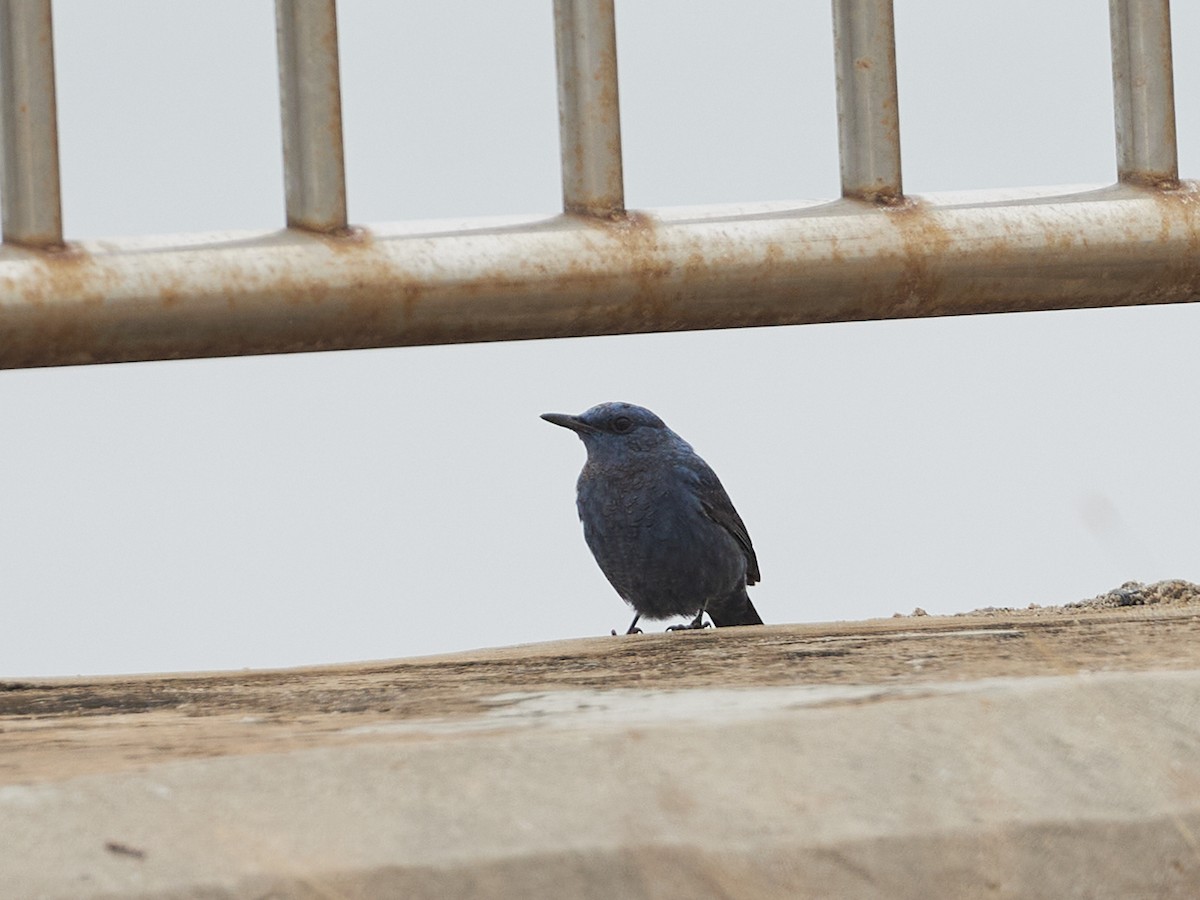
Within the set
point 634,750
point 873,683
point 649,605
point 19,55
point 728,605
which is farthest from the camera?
point 728,605

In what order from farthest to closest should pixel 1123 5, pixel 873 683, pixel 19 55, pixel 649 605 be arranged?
pixel 649 605 < pixel 1123 5 < pixel 19 55 < pixel 873 683

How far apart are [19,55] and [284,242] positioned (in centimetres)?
24

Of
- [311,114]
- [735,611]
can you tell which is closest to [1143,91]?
[311,114]

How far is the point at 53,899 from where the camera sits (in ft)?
2.79

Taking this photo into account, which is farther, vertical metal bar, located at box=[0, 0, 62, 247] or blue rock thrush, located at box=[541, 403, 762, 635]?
blue rock thrush, located at box=[541, 403, 762, 635]

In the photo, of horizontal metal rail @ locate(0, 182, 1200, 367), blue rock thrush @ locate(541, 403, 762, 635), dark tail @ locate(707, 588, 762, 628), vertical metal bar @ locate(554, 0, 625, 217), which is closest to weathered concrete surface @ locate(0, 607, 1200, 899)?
horizontal metal rail @ locate(0, 182, 1200, 367)

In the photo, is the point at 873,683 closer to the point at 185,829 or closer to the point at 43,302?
the point at 185,829

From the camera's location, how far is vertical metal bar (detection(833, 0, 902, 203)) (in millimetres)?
1479

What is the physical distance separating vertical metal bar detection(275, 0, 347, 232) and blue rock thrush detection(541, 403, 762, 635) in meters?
3.32

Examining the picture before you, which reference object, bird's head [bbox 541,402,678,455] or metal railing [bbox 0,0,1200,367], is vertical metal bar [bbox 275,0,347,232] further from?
bird's head [bbox 541,402,678,455]

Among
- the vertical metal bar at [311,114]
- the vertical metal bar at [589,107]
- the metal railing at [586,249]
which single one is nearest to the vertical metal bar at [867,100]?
the metal railing at [586,249]

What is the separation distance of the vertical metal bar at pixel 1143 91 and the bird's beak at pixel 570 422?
3.31m

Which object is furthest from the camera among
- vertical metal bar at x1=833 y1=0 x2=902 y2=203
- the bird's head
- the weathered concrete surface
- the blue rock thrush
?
the bird's head

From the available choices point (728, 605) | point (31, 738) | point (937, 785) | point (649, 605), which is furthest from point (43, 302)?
point (728, 605)
